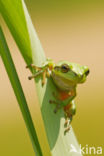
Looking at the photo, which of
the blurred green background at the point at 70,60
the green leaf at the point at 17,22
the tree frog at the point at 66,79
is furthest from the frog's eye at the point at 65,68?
the blurred green background at the point at 70,60

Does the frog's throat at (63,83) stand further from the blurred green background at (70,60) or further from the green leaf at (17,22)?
the blurred green background at (70,60)

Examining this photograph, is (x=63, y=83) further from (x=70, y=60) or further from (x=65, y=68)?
(x=70, y=60)

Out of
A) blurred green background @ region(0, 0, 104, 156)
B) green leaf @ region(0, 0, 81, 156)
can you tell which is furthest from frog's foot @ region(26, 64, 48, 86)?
blurred green background @ region(0, 0, 104, 156)

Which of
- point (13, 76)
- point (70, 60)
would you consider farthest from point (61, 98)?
point (70, 60)

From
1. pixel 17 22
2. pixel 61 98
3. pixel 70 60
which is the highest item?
pixel 17 22

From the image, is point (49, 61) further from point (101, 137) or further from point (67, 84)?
point (101, 137)

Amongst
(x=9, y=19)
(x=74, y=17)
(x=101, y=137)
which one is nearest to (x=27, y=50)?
(x=9, y=19)

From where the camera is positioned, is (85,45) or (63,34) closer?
(85,45)
